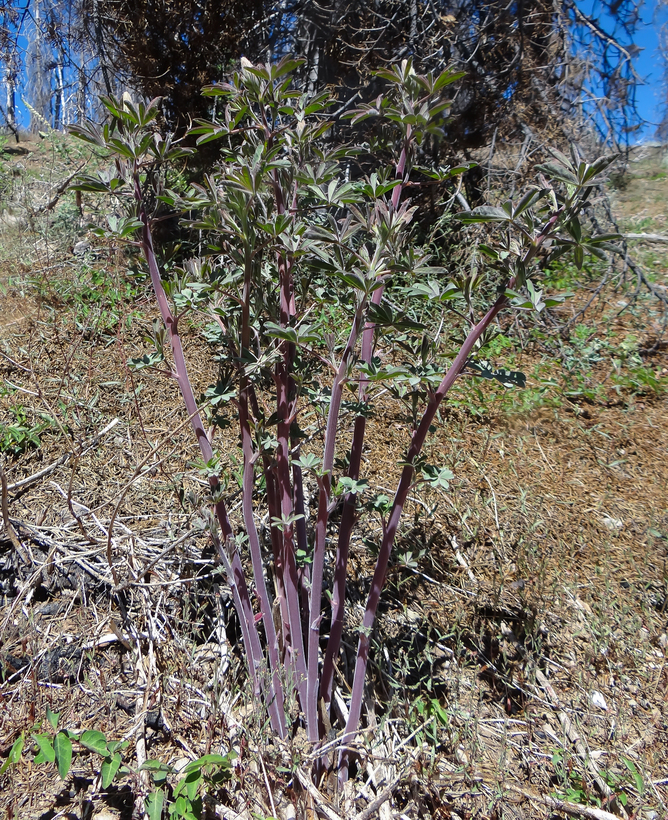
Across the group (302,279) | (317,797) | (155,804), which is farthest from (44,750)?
(302,279)

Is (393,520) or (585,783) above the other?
(393,520)

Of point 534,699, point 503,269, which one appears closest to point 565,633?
point 534,699

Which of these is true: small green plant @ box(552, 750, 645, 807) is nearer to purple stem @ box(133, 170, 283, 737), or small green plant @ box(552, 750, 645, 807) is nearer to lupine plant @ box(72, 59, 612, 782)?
lupine plant @ box(72, 59, 612, 782)

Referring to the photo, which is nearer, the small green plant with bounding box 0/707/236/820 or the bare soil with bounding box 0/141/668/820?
A: the small green plant with bounding box 0/707/236/820

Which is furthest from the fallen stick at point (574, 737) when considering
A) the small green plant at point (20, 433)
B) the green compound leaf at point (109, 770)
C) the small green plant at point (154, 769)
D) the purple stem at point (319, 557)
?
the small green plant at point (20, 433)

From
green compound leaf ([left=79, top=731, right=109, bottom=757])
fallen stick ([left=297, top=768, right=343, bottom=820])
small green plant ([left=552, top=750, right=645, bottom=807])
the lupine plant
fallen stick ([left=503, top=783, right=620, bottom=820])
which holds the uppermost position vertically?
the lupine plant

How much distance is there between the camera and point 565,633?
216cm

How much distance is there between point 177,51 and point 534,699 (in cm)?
469

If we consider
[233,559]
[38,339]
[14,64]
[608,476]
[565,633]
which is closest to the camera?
[233,559]

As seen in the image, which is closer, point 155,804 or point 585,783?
point 155,804

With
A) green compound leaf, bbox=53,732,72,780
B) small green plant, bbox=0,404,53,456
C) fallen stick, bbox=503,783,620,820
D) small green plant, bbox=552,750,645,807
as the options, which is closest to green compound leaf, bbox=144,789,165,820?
green compound leaf, bbox=53,732,72,780

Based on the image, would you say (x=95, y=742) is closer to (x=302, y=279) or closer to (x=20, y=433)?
(x=302, y=279)

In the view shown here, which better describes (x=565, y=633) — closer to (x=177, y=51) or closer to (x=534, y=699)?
(x=534, y=699)

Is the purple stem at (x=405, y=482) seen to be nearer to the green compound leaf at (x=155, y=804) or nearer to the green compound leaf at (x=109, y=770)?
the green compound leaf at (x=155, y=804)
